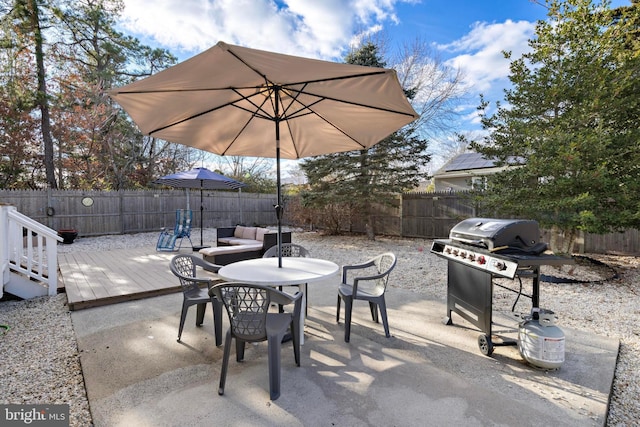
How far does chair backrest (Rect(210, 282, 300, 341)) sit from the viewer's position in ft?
6.33

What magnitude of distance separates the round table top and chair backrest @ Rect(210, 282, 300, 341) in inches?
10.6

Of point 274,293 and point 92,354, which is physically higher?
point 274,293

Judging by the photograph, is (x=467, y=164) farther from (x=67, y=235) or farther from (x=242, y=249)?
(x=67, y=235)

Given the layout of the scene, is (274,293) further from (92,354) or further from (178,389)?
(92,354)

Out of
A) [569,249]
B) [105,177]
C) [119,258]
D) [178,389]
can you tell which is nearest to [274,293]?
[178,389]

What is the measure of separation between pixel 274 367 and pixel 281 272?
2.60 feet

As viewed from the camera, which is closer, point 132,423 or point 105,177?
point 132,423

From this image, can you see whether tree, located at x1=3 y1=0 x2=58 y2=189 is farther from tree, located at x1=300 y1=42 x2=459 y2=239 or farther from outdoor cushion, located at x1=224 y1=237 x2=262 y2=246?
tree, located at x1=300 y1=42 x2=459 y2=239

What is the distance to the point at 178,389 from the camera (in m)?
1.99

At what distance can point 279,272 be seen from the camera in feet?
8.32

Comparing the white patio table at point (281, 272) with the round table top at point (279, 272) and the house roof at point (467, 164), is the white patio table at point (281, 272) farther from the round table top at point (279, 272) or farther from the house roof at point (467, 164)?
the house roof at point (467, 164)

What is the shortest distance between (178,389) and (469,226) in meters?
2.78

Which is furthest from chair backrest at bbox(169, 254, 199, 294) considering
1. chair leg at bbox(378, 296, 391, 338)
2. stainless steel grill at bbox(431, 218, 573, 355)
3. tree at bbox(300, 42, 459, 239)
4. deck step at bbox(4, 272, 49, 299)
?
tree at bbox(300, 42, 459, 239)

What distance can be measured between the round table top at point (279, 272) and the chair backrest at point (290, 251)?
0.47 m
